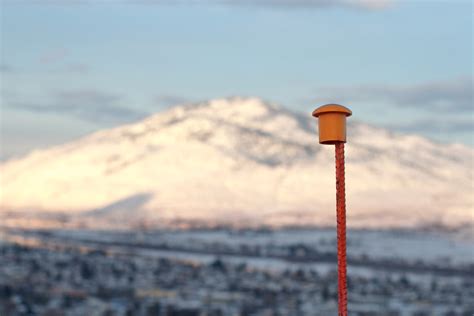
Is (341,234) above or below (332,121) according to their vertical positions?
below

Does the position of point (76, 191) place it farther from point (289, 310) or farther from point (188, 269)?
point (289, 310)

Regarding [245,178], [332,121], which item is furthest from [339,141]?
[245,178]

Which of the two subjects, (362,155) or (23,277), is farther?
(362,155)

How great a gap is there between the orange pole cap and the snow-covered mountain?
435 feet

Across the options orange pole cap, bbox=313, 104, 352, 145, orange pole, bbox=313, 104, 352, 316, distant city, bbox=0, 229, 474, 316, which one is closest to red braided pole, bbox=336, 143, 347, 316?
orange pole, bbox=313, 104, 352, 316

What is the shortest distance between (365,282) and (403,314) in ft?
55.0

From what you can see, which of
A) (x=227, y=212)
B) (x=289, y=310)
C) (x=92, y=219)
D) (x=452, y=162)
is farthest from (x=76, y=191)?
(x=289, y=310)

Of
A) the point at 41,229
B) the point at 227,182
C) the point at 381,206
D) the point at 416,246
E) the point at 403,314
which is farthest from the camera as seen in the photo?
the point at 227,182

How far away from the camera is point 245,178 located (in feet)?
539

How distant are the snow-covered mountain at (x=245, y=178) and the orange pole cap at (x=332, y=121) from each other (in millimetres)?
132516

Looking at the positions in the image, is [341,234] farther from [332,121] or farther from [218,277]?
[218,277]

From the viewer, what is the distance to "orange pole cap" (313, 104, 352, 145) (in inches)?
327

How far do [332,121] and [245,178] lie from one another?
155933 mm

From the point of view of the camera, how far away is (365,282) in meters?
77.2
